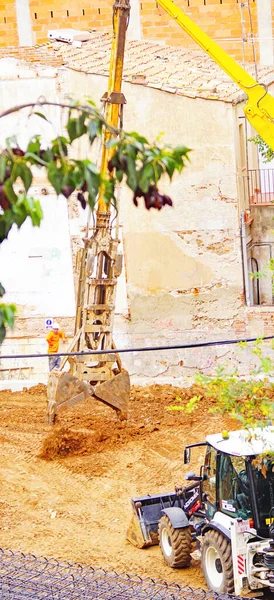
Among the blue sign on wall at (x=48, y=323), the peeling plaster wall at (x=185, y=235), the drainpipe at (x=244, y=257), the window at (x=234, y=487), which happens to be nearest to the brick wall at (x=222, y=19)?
the peeling plaster wall at (x=185, y=235)

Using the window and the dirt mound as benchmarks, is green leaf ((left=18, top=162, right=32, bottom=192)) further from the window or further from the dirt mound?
the dirt mound

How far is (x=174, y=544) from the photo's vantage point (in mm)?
12500

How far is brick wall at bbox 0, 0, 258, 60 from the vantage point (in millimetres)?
30328

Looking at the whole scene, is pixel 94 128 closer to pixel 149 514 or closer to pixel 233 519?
pixel 233 519

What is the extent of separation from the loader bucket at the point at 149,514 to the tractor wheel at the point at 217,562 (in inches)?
72.6

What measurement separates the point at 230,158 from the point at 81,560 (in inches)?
471

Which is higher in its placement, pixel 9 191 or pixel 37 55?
pixel 37 55

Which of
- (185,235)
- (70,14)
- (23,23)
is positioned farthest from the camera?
(23,23)

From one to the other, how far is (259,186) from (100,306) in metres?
10.2

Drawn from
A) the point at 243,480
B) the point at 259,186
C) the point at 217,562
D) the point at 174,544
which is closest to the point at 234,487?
the point at 243,480

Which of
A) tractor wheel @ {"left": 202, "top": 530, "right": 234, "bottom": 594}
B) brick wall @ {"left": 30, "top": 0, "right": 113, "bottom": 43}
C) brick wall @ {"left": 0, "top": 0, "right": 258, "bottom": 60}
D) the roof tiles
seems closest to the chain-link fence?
tractor wheel @ {"left": 202, "top": 530, "right": 234, "bottom": 594}

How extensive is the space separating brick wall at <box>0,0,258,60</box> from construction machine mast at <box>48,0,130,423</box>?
12.9m

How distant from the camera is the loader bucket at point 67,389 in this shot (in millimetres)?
17703

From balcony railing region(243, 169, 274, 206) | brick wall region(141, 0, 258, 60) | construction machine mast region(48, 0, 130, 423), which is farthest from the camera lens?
brick wall region(141, 0, 258, 60)
